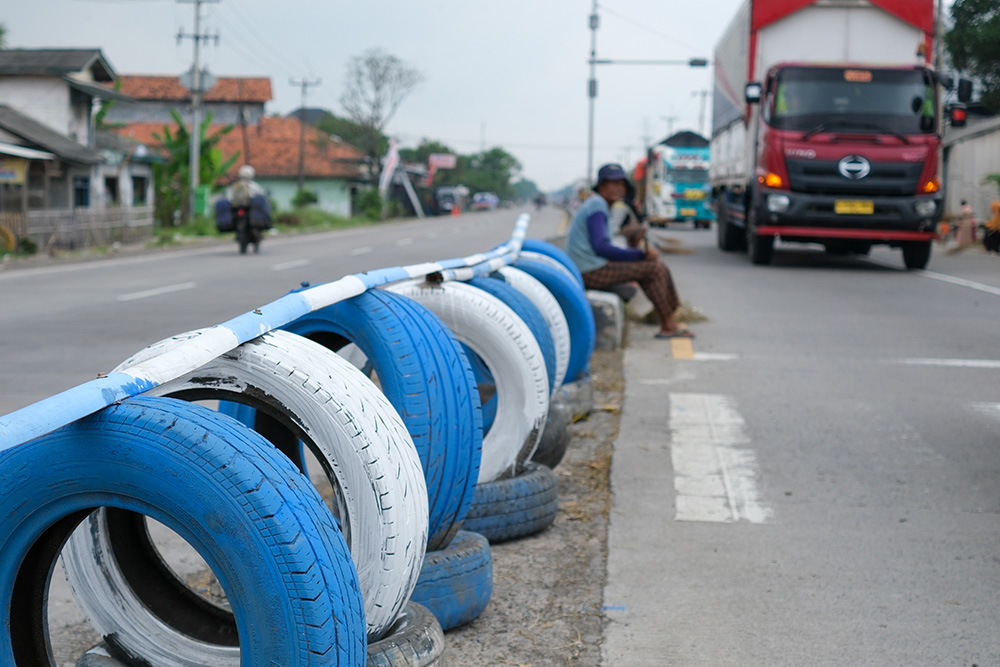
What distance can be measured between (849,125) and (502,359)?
1333 cm

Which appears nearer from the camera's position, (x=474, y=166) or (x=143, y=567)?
(x=143, y=567)

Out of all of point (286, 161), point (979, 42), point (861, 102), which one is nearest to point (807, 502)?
point (861, 102)

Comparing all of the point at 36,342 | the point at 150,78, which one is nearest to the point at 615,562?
the point at 36,342

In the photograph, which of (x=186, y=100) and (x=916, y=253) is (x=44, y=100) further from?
(x=186, y=100)

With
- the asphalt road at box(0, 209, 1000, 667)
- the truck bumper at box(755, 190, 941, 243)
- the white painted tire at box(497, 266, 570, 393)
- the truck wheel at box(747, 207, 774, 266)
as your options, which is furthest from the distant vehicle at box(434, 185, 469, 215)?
the white painted tire at box(497, 266, 570, 393)

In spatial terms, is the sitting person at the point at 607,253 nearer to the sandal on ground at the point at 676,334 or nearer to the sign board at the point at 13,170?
the sandal on ground at the point at 676,334

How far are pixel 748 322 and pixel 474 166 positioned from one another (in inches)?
6569

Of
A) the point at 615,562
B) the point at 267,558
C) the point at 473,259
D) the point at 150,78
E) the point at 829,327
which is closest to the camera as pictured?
the point at 267,558

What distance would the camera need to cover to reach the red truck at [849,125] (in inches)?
639

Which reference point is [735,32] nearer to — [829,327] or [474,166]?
[829,327]

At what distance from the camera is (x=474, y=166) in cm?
17562

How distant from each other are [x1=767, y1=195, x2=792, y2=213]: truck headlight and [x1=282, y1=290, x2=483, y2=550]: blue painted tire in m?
14.0

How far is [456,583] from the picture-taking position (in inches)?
130

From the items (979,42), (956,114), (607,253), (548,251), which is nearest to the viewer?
(548,251)
